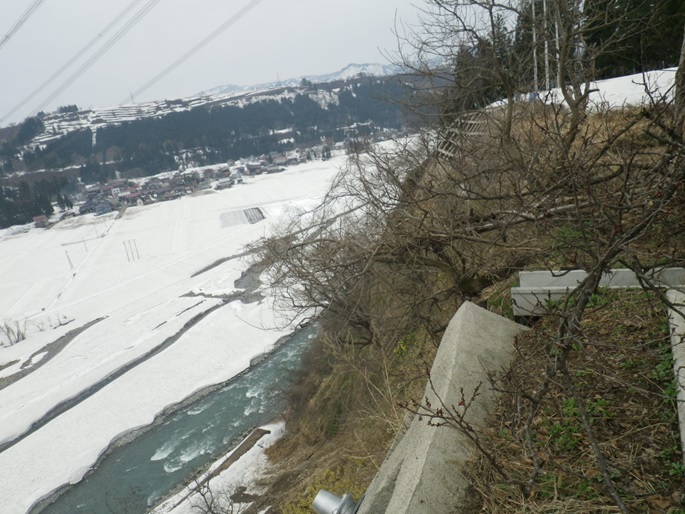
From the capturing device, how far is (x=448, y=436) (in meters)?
3.25

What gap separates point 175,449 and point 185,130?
443ft

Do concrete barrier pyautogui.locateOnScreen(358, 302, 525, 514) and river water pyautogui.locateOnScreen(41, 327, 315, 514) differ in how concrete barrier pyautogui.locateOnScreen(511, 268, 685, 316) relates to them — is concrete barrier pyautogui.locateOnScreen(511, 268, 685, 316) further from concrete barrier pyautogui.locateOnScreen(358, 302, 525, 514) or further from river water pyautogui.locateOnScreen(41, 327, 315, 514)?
river water pyautogui.locateOnScreen(41, 327, 315, 514)

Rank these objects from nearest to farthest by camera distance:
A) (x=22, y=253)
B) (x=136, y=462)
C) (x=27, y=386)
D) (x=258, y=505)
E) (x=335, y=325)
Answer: (x=258, y=505) < (x=335, y=325) < (x=136, y=462) < (x=27, y=386) < (x=22, y=253)

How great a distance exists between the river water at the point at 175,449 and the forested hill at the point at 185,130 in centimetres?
8579

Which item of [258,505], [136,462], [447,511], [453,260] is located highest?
[453,260]

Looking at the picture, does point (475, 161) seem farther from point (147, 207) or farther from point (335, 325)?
point (147, 207)

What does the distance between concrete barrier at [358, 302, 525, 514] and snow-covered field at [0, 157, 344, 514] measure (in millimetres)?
9174

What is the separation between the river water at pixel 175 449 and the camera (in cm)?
1506

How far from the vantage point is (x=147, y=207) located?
255ft

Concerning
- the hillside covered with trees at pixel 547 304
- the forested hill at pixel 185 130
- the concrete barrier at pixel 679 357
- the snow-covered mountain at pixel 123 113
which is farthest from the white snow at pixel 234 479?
the snow-covered mountain at pixel 123 113

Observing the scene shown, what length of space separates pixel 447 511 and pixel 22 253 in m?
68.1

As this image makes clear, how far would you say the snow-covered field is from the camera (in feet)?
64.4

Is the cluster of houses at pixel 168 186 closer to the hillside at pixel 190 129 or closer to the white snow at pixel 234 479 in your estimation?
the hillside at pixel 190 129

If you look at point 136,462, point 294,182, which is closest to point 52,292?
point 136,462
